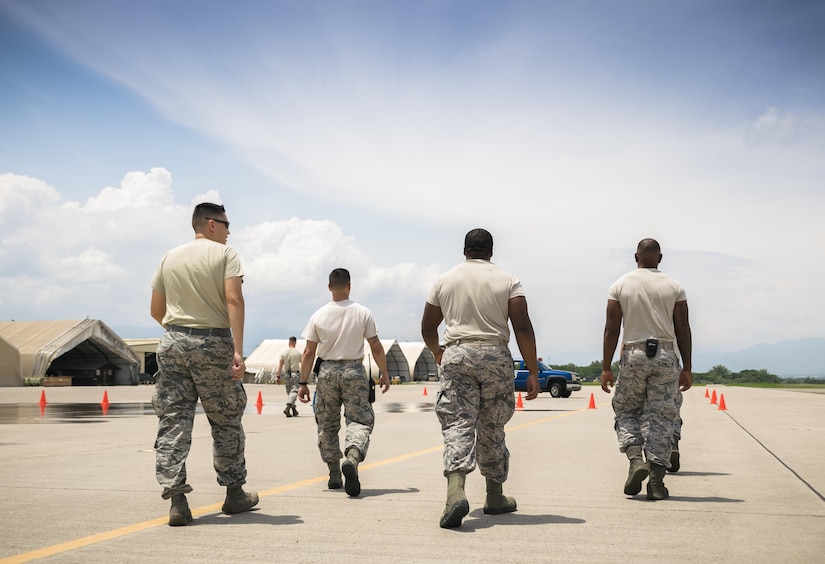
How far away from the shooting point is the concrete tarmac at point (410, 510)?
476 centimetres

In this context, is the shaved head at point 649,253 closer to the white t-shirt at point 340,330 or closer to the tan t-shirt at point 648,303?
the tan t-shirt at point 648,303

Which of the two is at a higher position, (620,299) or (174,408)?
→ (620,299)

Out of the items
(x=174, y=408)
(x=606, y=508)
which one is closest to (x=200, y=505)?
(x=174, y=408)

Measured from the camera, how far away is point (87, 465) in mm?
9023

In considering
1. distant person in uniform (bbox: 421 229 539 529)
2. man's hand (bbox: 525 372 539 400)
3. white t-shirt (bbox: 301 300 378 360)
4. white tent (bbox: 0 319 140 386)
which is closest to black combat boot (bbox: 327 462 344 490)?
white t-shirt (bbox: 301 300 378 360)

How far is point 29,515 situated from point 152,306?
5.45 ft

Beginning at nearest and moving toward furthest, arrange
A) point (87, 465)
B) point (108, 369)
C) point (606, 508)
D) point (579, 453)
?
point (606, 508) → point (87, 465) → point (579, 453) → point (108, 369)

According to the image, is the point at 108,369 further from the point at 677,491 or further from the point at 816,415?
the point at 677,491

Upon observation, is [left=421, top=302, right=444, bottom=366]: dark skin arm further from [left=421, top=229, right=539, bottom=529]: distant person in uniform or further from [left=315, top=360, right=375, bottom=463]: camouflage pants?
[left=315, top=360, right=375, bottom=463]: camouflage pants

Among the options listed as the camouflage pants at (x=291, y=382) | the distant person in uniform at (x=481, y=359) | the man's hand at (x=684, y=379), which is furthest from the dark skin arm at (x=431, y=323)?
the camouflage pants at (x=291, y=382)

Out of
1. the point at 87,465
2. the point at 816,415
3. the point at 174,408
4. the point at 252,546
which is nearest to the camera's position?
the point at 252,546

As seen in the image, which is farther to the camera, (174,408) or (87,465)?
(87,465)

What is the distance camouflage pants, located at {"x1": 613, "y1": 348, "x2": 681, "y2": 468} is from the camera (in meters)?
6.93

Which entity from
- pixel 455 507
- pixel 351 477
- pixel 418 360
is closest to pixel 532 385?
pixel 455 507
